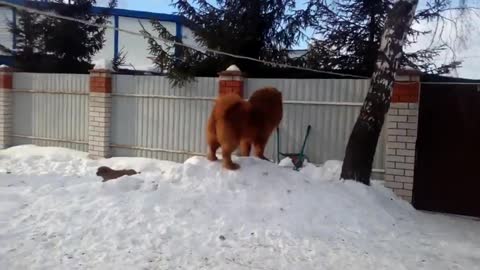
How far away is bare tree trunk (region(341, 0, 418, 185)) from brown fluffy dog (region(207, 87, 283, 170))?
1297 millimetres

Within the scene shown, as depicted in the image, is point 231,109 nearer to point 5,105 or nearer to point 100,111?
point 100,111

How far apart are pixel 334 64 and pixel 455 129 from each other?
4.41 meters

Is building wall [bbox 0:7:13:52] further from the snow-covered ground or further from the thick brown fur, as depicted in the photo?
the thick brown fur

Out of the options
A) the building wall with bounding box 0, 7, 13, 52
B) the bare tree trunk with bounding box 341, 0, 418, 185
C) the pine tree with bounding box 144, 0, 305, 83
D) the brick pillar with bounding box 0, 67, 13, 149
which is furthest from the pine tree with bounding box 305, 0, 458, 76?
the building wall with bounding box 0, 7, 13, 52

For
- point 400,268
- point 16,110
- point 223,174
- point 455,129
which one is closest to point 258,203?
point 223,174

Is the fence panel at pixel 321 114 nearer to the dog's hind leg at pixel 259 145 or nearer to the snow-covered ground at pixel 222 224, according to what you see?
the snow-covered ground at pixel 222 224

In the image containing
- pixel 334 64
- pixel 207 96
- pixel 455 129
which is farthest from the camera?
pixel 334 64

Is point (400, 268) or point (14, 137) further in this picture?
point (14, 137)

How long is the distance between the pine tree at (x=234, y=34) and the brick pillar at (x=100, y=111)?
1.33 metres

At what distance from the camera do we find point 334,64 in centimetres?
1137

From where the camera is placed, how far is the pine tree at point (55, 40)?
14.7m

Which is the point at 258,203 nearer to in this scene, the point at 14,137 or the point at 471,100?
the point at 471,100

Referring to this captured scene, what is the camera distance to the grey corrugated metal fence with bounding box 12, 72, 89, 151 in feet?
36.3

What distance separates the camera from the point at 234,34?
10656 mm
